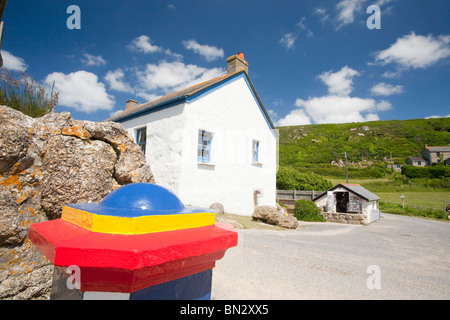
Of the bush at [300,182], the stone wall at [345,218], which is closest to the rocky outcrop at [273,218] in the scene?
the stone wall at [345,218]

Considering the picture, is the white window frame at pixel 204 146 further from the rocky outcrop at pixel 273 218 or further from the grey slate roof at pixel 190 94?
the rocky outcrop at pixel 273 218

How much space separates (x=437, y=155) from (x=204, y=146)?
218 ft

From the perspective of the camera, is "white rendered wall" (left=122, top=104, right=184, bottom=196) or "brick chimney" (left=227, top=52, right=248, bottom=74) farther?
"brick chimney" (left=227, top=52, right=248, bottom=74)

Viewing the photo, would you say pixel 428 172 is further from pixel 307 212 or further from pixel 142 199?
pixel 142 199

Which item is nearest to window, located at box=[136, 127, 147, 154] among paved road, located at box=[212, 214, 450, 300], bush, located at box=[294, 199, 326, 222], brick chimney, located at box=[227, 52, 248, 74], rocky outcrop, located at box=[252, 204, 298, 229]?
brick chimney, located at box=[227, 52, 248, 74]

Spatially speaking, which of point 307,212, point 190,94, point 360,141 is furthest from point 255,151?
point 360,141

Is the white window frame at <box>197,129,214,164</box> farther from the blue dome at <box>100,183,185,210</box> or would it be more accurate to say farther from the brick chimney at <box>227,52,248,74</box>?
the blue dome at <box>100,183,185,210</box>

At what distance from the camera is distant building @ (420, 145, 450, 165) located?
5238cm

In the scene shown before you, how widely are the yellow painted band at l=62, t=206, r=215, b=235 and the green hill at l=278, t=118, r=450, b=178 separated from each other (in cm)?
4618

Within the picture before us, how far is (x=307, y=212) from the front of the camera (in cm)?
1539

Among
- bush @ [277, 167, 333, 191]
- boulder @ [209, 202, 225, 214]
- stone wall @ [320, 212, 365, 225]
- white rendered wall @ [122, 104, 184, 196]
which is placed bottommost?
stone wall @ [320, 212, 365, 225]

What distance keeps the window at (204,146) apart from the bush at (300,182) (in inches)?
628

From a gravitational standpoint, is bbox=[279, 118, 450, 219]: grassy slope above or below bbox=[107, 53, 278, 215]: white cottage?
above
